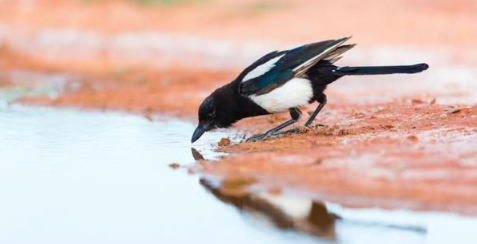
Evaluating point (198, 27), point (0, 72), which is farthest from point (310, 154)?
point (198, 27)

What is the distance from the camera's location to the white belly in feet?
25.6

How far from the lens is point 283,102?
7.87 m

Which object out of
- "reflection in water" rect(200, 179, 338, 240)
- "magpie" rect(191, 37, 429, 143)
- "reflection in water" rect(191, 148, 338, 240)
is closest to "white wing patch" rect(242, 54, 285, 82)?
"magpie" rect(191, 37, 429, 143)

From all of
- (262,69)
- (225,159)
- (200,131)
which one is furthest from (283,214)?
(200,131)

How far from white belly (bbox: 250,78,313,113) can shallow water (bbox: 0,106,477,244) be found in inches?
25.9

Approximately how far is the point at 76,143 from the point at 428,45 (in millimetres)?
12162

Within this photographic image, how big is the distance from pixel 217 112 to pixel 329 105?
124 inches

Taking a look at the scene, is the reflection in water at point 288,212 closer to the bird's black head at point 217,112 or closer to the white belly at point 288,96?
the white belly at point 288,96

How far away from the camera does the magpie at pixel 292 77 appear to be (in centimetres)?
768

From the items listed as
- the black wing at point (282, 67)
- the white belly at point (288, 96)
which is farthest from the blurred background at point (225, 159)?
the black wing at point (282, 67)

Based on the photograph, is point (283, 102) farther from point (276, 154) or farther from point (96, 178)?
point (96, 178)

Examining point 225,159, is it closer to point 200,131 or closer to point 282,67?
point 282,67

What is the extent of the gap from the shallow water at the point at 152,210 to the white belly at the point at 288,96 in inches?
25.9

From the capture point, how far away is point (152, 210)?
227 inches
